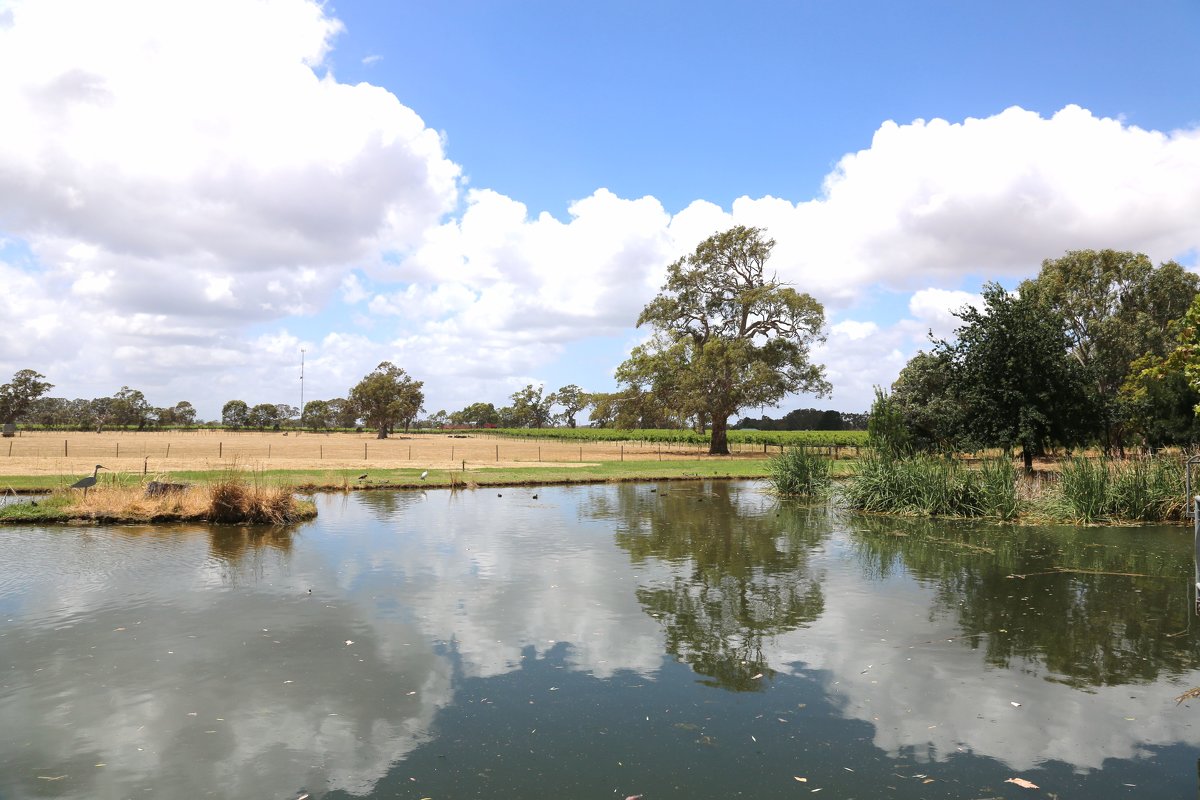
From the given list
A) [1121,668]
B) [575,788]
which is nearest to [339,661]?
[575,788]

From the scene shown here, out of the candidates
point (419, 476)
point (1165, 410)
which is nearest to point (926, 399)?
point (1165, 410)

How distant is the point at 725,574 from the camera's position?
14.0m

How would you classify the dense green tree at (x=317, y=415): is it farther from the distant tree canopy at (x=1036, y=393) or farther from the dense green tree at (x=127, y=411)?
the distant tree canopy at (x=1036, y=393)

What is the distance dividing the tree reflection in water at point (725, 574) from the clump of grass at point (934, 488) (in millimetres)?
1780

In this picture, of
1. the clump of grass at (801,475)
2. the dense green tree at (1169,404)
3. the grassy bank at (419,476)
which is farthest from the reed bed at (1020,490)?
the dense green tree at (1169,404)

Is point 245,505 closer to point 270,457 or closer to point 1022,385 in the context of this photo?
point 1022,385

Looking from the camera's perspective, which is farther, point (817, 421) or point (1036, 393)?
point (817, 421)

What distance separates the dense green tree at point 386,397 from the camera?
12178 cm

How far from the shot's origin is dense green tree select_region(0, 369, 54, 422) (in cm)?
13675

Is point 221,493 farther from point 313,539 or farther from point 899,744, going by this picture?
point 899,744

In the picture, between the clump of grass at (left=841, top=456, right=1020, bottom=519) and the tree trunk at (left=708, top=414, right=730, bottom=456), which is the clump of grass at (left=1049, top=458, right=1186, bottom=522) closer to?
the clump of grass at (left=841, top=456, right=1020, bottom=519)

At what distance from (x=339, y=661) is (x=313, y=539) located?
32.9 ft

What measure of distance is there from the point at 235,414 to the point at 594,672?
197 meters

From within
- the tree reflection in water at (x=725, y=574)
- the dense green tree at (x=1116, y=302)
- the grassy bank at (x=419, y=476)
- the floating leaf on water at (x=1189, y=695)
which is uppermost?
the dense green tree at (x=1116, y=302)
